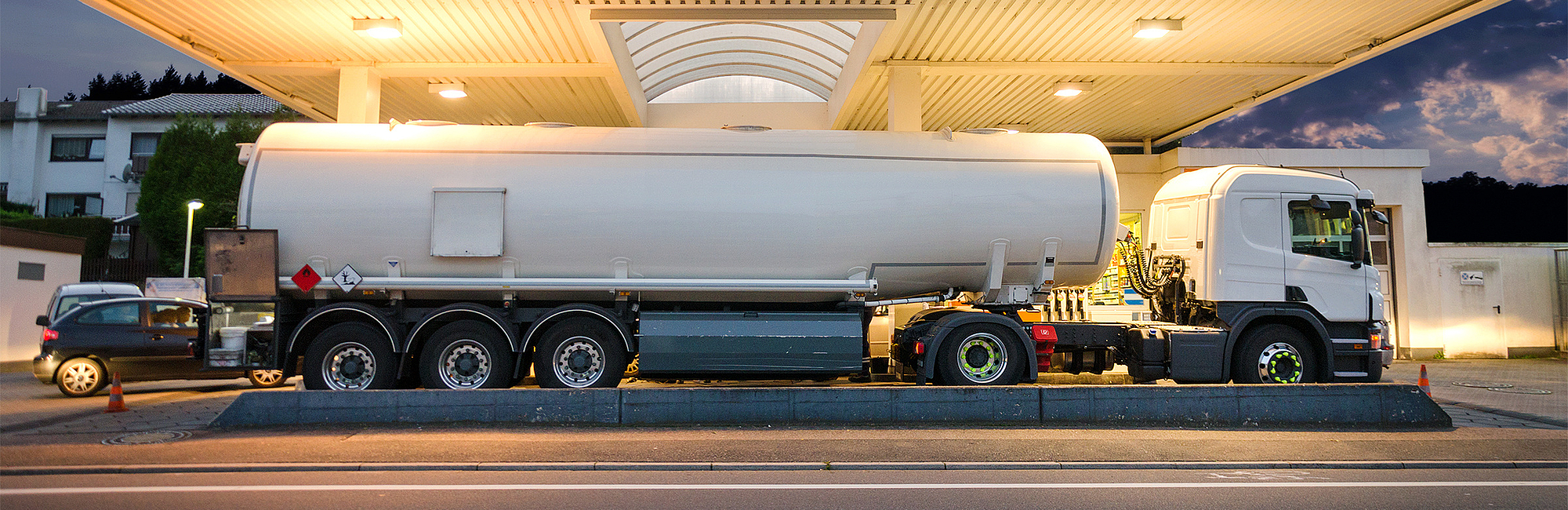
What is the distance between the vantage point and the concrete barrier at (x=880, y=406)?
875 centimetres

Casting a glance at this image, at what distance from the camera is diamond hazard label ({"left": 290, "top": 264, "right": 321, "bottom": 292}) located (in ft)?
30.6

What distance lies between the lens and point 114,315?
43.1 feet

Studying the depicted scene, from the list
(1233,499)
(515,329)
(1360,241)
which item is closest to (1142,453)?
(1233,499)

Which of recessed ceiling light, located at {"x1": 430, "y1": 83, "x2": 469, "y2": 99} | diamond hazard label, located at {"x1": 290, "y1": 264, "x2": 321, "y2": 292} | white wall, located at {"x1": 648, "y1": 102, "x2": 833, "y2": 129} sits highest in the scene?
white wall, located at {"x1": 648, "y1": 102, "x2": 833, "y2": 129}

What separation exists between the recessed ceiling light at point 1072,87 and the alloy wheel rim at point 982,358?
616 centimetres

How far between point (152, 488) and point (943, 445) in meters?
6.32

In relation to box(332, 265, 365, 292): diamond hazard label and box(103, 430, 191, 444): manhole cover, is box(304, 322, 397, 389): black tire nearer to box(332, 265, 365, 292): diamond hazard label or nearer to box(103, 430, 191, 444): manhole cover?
box(332, 265, 365, 292): diamond hazard label

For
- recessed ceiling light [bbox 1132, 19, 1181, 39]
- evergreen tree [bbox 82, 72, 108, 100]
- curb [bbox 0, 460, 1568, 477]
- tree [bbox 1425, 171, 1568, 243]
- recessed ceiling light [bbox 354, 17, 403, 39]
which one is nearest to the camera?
curb [bbox 0, 460, 1568, 477]

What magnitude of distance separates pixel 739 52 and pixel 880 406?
927 cm

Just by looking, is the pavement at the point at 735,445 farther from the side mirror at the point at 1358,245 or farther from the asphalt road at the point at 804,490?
the side mirror at the point at 1358,245

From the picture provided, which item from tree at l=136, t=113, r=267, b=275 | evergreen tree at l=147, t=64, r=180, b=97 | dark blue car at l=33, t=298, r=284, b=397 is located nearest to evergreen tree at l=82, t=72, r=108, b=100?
evergreen tree at l=147, t=64, r=180, b=97

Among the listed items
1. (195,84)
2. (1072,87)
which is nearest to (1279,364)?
(1072,87)

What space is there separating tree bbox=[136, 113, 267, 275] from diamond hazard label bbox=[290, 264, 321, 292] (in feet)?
92.9

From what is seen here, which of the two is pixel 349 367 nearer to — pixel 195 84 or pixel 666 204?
pixel 666 204
